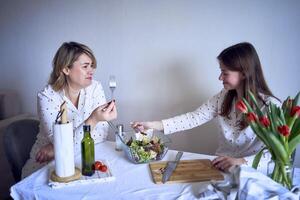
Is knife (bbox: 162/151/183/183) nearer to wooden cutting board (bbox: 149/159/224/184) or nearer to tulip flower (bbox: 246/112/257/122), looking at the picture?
wooden cutting board (bbox: 149/159/224/184)

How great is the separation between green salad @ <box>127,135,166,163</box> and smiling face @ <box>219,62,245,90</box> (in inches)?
18.9

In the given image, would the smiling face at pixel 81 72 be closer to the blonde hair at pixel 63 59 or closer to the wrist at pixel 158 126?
the blonde hair at pixel 63 59

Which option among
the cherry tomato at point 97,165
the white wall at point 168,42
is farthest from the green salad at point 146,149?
the white wall at point 168,42

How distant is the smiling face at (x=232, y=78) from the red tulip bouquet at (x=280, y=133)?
1.65 ft

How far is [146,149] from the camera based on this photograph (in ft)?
3.88

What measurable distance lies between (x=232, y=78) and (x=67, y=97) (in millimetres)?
932

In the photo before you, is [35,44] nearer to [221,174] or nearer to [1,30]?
[1,30]

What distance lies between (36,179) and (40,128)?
23.6 inches

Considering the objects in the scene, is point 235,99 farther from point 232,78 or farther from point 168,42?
point 168,42

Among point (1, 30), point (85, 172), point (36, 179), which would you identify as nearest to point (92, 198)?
point (85, 172)

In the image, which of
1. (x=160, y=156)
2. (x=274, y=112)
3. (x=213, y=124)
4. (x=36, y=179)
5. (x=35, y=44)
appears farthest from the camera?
(x=35, y=44)

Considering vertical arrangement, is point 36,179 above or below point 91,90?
below

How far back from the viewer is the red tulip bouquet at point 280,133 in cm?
82

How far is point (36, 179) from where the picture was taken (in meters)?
1.02
